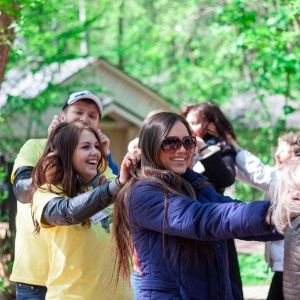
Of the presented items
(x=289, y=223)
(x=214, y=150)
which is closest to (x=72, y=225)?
(x=289, y=223)

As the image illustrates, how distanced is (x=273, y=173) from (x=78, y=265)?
209 centimetres

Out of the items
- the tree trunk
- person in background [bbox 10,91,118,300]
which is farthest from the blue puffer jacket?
the tree trunk

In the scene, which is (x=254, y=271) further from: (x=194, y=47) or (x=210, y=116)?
(x=194, y=47)

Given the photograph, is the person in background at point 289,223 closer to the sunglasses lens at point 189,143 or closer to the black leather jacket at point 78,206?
the sunglasses lens at point 189,143

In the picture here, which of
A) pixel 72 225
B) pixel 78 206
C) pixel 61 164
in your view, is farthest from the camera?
pixel 61 164

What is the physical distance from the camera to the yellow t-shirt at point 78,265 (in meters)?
3.79

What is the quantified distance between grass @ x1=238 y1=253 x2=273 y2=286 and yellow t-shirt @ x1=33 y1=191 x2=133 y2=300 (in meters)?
5.48

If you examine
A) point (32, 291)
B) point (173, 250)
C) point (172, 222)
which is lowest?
point (32, 291)

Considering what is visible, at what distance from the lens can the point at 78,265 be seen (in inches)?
150

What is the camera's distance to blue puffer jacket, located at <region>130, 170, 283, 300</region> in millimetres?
2859

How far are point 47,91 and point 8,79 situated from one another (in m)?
0.61

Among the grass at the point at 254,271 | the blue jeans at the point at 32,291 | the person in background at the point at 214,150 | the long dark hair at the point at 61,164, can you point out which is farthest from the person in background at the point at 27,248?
the grass at the point at 254,271

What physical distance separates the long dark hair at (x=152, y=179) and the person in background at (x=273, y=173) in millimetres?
1501

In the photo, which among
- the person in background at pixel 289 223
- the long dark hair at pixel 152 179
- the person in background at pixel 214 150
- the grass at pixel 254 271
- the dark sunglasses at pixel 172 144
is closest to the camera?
the person in background at pixel 289 223
